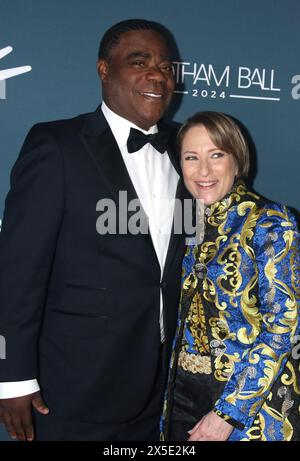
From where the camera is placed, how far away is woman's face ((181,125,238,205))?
1.63m

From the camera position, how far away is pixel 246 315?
149 cm

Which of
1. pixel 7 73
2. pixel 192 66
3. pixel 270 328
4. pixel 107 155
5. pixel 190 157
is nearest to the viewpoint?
pixel 270 328

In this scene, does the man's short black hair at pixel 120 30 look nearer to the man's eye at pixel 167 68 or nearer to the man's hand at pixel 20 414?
the man's eye at pixel 167 68

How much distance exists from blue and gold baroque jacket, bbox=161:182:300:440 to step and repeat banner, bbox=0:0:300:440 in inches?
30.8

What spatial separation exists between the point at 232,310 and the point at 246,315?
0.14 feet

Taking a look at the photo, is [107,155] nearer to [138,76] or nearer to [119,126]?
[119,126]

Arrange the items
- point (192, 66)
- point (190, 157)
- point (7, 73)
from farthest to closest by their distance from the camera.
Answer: point (192, 66) → point (7, 73) → point (190, 157)

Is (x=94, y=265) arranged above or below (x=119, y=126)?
below

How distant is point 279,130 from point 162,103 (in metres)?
0.88

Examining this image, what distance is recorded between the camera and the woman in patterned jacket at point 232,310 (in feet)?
4.70

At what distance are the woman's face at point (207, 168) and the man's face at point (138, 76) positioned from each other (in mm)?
149

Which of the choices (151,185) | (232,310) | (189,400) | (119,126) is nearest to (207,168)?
(151,185)

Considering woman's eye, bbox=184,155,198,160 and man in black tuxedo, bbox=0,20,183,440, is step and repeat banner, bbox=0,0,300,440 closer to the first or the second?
man in black tuxedo, bbox=0,20,183,440

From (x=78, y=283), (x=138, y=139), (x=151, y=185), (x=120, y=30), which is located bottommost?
(x=78, y=283)
